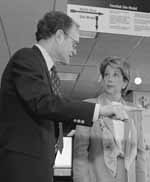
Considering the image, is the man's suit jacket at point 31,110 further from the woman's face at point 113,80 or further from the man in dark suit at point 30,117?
the woman's face at point 113,80

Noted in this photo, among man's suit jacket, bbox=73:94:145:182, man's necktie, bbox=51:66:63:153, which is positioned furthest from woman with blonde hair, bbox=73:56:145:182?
man's necktie, bbox=51:66:63:153

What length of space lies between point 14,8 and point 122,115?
96.4 inches

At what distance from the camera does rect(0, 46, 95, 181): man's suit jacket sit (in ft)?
4.08

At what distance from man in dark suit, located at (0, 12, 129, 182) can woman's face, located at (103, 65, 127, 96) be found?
2.12ft

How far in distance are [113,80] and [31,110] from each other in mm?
779

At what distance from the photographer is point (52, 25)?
1.54m

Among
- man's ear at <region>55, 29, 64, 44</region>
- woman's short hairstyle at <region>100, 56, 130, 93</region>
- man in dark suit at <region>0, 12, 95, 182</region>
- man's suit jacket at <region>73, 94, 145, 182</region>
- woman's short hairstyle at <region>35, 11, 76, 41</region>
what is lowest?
man's suit jacket at <region>73, 94, 145, 182</region>

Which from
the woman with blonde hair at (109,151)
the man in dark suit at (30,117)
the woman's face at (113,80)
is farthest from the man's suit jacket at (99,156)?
the man in dark suit at (30,117)

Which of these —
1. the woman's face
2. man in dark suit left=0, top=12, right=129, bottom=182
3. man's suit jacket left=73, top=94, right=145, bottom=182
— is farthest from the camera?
the woman's face

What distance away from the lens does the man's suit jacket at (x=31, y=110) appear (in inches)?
48.9

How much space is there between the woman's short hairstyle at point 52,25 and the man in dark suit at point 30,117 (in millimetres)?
210

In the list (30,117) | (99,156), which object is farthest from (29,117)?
(99,156)

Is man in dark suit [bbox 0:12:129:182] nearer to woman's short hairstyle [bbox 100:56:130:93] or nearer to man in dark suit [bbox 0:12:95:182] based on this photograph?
man in dark suit [bbox 0:12:95:182]

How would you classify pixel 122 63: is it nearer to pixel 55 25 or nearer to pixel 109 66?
pixel 109 66
